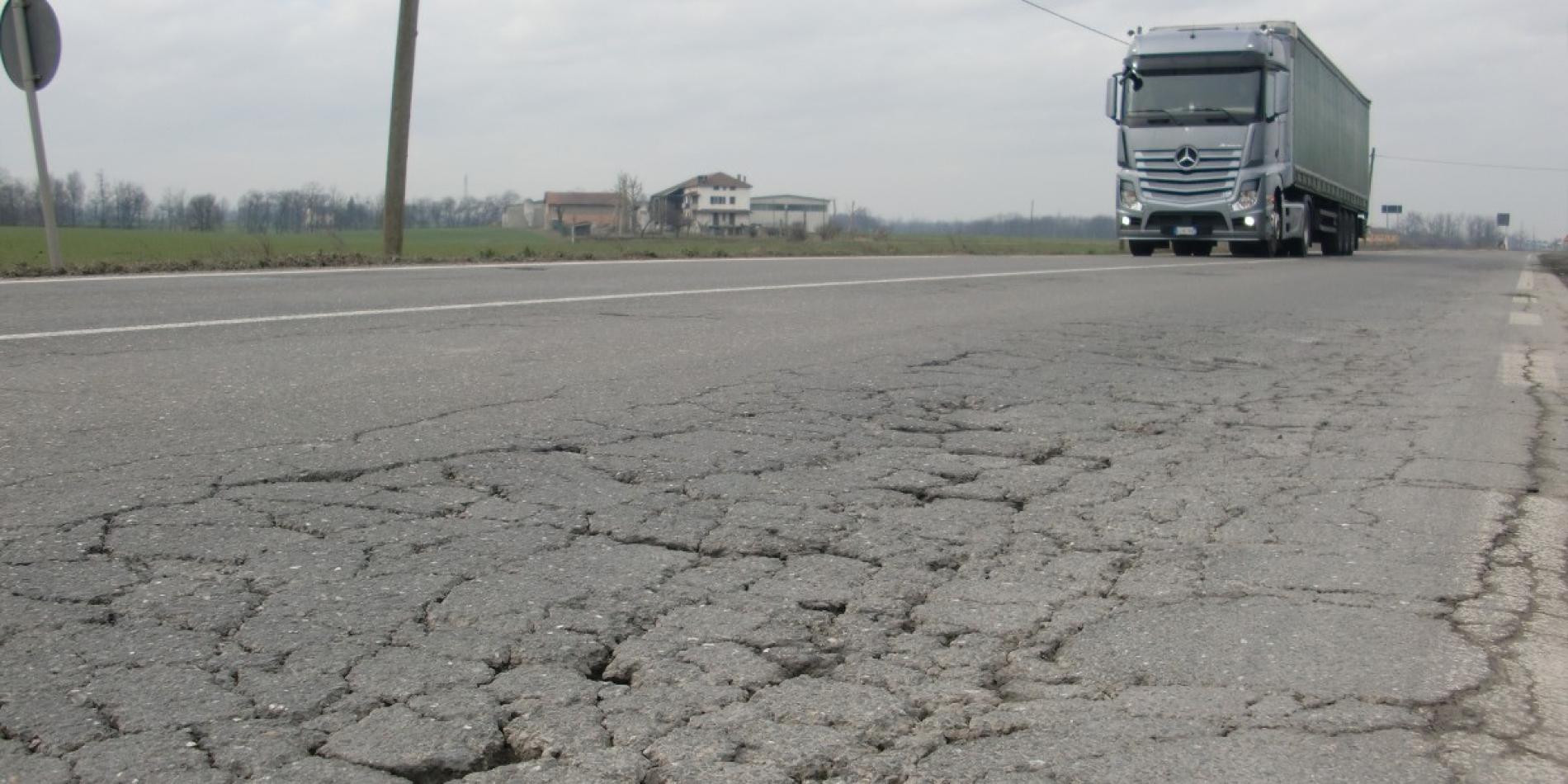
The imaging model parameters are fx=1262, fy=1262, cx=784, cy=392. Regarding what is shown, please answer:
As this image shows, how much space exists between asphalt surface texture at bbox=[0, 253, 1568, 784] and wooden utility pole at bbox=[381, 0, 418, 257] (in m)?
9.35

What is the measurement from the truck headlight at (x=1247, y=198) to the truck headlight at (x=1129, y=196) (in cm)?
156

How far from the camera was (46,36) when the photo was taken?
1136 cm

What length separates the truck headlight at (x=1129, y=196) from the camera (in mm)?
21359

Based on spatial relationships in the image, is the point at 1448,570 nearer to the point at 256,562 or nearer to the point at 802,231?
the point at 256,562

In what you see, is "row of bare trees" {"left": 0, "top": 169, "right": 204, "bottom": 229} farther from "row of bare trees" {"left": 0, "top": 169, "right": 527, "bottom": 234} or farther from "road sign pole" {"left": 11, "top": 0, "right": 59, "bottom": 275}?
"road sign pole" {"left": 11, "top": 0, "right": 59, "bottom": 275}

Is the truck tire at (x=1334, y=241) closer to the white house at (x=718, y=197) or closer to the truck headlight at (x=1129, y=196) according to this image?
the truck headlight at (x=1129, y=196)

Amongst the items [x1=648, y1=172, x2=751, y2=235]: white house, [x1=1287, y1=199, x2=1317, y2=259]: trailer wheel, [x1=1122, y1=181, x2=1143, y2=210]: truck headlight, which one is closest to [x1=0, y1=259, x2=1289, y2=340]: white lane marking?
[x1=1122, y1=181, x2=1143, y2=210]: truck headlight

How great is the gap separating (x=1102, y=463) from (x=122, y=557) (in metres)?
3.18

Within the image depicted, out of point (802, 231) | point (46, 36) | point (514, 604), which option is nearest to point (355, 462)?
point (514, 604)

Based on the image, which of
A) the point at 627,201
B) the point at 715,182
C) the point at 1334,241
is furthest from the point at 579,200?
the point at 1334,241

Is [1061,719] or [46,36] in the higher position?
[46,36]

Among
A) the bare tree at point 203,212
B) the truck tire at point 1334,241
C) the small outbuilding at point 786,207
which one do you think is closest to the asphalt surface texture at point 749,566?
the truck tire at point 1334,241

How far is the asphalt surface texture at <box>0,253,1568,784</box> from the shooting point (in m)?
2.27

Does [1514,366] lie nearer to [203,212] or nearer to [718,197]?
[203,212]
